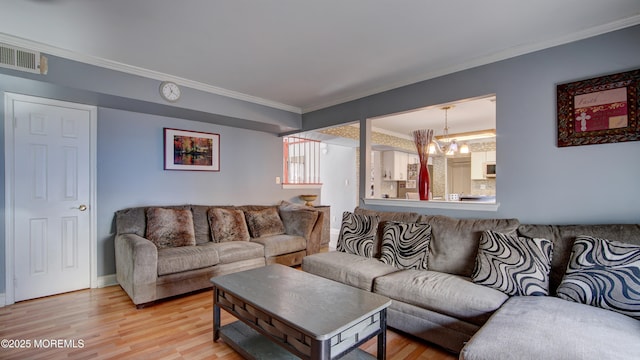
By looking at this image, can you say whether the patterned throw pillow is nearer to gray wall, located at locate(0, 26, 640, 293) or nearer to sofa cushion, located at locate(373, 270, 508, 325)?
sofa cushion, located at locate(373, 270, 508, 325)

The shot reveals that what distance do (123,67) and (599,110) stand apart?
4.23 m

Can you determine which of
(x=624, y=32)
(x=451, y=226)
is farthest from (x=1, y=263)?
(x=624, y=32)

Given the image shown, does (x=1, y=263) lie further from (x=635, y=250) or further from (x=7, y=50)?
(x=635, y=250)

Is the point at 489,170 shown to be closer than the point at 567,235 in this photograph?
No

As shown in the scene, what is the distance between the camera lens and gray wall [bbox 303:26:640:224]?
2139 mm

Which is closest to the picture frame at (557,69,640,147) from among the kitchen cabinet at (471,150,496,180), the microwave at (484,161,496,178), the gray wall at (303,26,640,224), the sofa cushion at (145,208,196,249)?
the gray wall at (303,26,640,224)

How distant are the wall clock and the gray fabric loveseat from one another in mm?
1321

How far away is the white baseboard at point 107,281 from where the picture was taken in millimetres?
3334

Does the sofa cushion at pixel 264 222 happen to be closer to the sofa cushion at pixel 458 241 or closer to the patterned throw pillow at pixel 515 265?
the sofa cushion at pixel 458 241

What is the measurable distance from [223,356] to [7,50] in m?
2.95

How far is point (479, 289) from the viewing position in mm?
2041

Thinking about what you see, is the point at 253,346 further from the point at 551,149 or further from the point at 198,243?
the point at 551,149

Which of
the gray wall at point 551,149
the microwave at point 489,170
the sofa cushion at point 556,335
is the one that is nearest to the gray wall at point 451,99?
the gray wall at point 551,149

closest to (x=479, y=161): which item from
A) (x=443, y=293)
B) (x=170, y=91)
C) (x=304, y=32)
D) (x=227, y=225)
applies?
(x=443, y=293)
